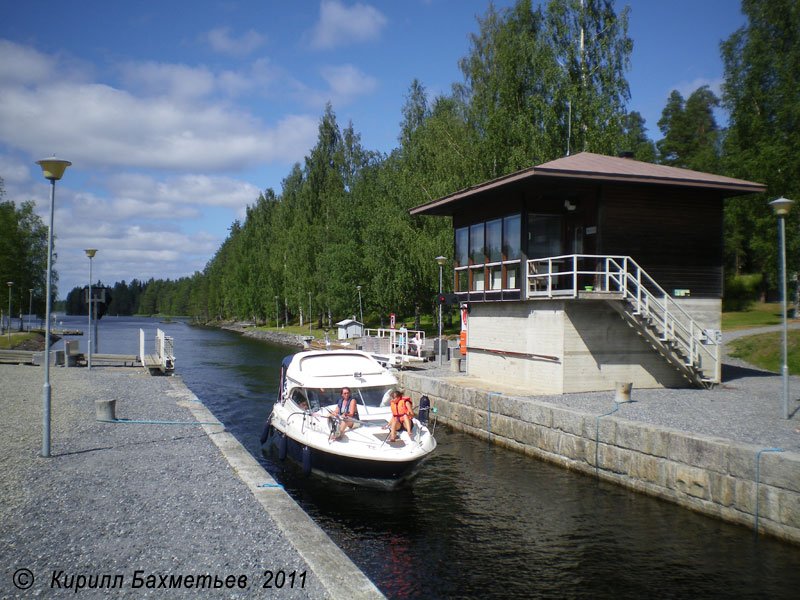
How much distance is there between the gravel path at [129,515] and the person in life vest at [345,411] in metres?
2.66

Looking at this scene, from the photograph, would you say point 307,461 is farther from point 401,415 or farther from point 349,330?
point 349,330

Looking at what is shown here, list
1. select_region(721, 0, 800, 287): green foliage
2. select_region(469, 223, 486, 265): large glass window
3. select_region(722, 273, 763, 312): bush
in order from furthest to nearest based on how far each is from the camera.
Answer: select_region(722, 273, 763, 312): bush → select_region(721, 0, 800, 287): green foliage → select_region(469, 223, 486, 265): large glass window

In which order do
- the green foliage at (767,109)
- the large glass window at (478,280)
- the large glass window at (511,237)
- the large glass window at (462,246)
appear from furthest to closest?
the green foliage at (767,109)
the large glass window at (462,246)
the large glass window at (478,280)
the large glass window at (511,237)

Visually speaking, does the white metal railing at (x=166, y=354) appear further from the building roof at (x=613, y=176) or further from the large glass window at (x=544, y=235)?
the large glass window at (x=544, y=235)

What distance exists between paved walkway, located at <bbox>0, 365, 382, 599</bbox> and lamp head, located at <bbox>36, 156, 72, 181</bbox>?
5.50 metres

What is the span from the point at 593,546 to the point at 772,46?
3775cm

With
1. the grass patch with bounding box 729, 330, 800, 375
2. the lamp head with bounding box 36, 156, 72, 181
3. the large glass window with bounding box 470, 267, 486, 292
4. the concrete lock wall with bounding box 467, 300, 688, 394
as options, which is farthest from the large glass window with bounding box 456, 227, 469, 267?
the lamp head with bounding box 36, 156, 72, 181

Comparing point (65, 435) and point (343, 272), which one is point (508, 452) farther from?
point (343, 272)

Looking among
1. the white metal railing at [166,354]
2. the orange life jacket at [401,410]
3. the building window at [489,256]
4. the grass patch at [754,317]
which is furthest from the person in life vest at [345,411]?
the grass patch at [754,317]

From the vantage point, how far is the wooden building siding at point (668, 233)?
63.6 feet

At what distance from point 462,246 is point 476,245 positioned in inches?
51.5

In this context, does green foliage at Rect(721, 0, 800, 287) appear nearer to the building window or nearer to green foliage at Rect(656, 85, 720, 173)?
the building window

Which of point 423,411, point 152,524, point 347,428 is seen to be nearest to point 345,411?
point 347,428

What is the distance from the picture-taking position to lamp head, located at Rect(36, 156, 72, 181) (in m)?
11.5
